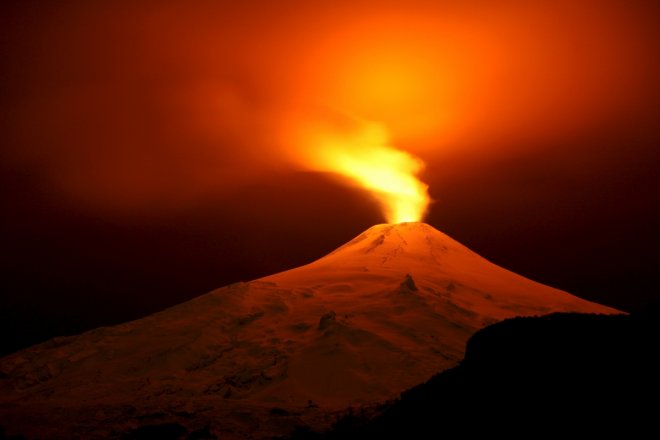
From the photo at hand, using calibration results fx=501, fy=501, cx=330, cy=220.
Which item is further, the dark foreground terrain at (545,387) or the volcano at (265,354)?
the volcano at (265,354)

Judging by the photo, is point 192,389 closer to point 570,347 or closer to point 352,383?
point 352,383

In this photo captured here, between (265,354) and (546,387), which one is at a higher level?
(546,387)

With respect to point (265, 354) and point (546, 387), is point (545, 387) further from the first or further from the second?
point (265, 354)

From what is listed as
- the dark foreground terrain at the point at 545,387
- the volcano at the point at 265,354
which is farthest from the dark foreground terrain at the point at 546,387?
the volcano at the point at 265,354

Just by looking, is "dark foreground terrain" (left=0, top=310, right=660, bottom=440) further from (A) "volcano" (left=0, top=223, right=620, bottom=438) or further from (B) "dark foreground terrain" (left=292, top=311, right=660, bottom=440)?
(A) "volcano" (left=0, top=223, right=620, bottom=438)

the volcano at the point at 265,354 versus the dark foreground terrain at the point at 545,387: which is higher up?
the dark foreground terrain at the point at 545,387

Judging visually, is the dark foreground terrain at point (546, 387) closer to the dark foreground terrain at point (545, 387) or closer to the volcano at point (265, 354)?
the dark foreground terrain at point (545, 387)

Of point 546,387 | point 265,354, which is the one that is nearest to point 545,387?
point 546,387

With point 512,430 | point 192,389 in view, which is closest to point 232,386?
point 192,389

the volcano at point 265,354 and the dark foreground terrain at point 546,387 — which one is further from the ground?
the dark foreground terrain at point 546,387
